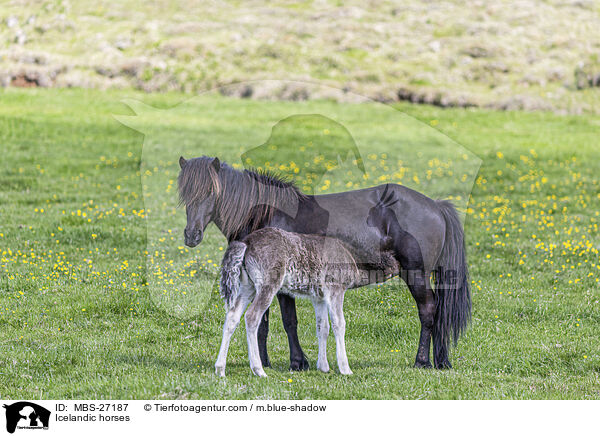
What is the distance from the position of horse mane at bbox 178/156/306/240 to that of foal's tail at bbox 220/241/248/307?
2.45 feet

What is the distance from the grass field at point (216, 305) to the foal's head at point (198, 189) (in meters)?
1.83

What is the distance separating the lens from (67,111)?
34.1 m

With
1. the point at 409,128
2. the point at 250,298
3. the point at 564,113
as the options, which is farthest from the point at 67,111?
the point at 250,298

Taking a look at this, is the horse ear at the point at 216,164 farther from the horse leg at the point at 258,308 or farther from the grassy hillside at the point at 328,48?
the grassy hillside at the point at 328,48

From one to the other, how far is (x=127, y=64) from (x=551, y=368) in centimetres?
3677

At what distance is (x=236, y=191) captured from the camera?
29.4 ft

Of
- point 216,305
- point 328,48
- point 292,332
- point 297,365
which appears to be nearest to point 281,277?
point 292,332

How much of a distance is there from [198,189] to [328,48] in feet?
139

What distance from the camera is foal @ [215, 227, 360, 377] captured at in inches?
324

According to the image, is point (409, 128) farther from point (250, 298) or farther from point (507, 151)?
point (250, 298)

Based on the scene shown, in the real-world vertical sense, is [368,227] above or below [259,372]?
above
